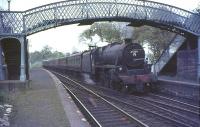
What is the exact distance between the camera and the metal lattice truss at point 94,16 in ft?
99.4

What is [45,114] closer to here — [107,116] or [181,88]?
[107,116]

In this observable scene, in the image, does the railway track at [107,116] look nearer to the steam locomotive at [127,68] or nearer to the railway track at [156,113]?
the railway track at [156,113]

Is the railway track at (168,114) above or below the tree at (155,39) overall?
below

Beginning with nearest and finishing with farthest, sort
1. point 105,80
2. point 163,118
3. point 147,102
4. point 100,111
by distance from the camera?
point 163,118, point 100,111, point 147,102, point 105,80

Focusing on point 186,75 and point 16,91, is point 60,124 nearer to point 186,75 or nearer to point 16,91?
point 16,91

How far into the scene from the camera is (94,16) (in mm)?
32250

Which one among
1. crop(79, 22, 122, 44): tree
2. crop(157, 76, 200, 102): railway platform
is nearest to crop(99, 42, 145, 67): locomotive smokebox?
crop(157, 76, 200, 102): railway platform

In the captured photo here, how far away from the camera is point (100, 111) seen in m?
17.9

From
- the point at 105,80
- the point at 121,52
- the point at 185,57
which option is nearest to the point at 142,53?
the point at 121,52

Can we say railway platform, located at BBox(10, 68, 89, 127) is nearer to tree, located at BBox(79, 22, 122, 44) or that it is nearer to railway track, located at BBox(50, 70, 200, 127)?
railway track, located at BBox(50, 70, 200, 127)

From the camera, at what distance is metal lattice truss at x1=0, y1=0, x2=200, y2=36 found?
30300 mm

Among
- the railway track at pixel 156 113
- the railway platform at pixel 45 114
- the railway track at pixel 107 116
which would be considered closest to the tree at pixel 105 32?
the railway track at pixel 156 113

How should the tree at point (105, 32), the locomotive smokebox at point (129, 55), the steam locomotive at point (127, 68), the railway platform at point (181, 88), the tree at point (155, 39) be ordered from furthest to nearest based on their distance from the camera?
the tree at point (105, 32) < the tree at point (155, 39) < the locomotive smokebox at point (129, 55) < the steam locomotive at point (127, 68) < the railway platform at point (181, 88)

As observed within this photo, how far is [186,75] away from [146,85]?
26.2 feet
